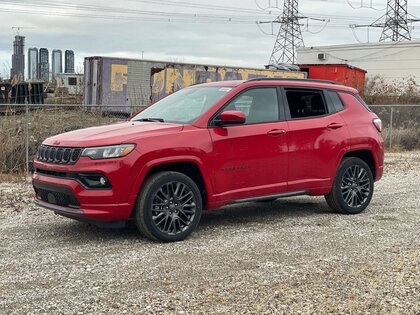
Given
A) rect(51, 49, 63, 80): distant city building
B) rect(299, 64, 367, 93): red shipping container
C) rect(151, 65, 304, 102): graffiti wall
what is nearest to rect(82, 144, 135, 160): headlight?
rect(151, 65, 304, 102): graffiti wall

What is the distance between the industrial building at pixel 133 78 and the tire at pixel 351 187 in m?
14.0

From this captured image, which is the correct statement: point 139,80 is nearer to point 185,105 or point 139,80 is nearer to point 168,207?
point 185,105

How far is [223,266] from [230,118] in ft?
6.20

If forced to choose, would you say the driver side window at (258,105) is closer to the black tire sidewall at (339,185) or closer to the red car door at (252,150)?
the red car door at (252,150)

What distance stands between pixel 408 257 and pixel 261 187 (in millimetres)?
1970

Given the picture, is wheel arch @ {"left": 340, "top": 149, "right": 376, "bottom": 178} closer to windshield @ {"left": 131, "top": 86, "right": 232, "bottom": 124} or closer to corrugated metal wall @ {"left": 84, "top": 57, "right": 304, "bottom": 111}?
windshield @ {"left": 131, "top": 86, "right": 232, "bottom": 124}

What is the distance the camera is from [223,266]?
5391 mm

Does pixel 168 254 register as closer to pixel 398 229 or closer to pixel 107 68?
pixel 398 229

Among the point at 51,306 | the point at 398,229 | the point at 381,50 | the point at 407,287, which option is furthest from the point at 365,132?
the point at 381,50

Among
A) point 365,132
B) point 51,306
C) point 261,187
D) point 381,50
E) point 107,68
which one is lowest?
point 51,306

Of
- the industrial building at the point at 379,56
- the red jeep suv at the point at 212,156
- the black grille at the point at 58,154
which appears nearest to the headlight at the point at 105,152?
the red jeep suv at the point at 212,156

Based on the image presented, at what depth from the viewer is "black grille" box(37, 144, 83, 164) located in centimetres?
595

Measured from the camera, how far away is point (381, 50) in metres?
42.9

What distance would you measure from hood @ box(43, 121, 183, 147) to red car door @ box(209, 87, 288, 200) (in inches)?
25.1
